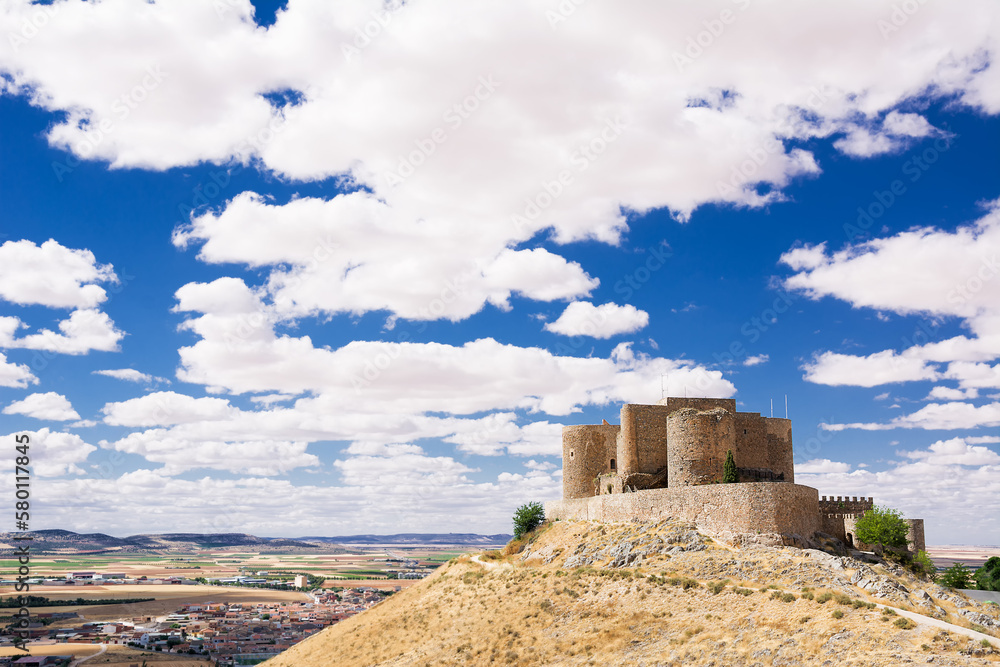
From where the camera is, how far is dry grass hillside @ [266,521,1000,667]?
3148 centimetres

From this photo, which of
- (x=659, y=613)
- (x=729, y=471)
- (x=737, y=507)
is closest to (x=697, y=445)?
(x=729, y=471)

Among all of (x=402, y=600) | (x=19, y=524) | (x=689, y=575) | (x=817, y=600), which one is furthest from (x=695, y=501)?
(x=19, y=524)

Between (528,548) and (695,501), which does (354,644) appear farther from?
(695,501)

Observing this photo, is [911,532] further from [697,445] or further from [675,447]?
[675,447]

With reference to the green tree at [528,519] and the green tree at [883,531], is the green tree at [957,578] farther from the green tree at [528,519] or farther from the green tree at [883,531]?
the green tree at [528,519]

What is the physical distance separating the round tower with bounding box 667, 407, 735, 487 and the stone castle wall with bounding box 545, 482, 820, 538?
3697 mm

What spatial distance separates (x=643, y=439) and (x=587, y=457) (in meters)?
5.95

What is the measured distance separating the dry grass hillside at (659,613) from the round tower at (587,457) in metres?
6.56

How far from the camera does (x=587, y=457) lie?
207ft

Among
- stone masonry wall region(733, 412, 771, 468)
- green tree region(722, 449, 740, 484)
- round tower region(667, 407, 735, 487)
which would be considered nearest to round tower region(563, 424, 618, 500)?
round tower region(667, 407, 735, 487)

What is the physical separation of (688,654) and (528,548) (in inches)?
978

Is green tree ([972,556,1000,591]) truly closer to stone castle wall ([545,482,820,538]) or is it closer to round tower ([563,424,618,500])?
stone castle wall ([545,482,820,538])

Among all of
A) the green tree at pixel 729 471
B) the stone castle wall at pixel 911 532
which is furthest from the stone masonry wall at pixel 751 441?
the stone castle wall at pixel 911 532

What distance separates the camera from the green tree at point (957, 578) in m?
67.0
